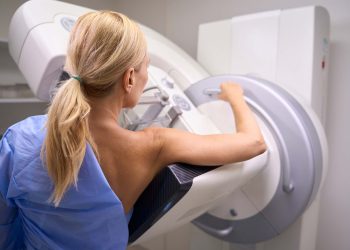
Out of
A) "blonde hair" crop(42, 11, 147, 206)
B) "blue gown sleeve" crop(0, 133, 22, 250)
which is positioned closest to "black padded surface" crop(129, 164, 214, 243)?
"blonde hair" crop(42, 11, 147, 206)

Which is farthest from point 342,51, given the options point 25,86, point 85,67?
point 25,86

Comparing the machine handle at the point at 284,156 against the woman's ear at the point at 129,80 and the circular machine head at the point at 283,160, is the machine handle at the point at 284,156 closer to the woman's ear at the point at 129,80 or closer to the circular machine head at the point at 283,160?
the circular machine head at the point at 283,160

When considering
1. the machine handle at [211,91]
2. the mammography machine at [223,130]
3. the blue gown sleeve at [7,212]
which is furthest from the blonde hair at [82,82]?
the machine handle at [211,91]

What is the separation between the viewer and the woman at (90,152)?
650 millimetres

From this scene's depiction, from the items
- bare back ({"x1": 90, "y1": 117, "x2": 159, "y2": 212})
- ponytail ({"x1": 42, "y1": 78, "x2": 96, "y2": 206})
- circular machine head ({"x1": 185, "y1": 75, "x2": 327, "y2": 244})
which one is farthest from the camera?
circular machine head ({"x1": 185, "y1": 75, "x2": 327, "y2": 244})

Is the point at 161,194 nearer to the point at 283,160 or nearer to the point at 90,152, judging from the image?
the point at 90,152

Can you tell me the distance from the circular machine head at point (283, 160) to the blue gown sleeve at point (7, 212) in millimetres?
732

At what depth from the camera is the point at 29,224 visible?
758 millimetres

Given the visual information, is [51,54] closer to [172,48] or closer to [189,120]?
[189,120]

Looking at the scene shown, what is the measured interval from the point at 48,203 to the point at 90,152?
6.1 inches

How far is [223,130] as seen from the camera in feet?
3.88

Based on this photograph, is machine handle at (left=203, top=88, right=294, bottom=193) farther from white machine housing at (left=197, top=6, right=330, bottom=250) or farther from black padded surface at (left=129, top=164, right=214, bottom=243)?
black padded surface at (left=129, top=164, right=214, bottom=243)

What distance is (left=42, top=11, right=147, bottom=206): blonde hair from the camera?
638 mm

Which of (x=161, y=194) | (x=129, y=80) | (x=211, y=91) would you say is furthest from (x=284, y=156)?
(x=129, y=80)
